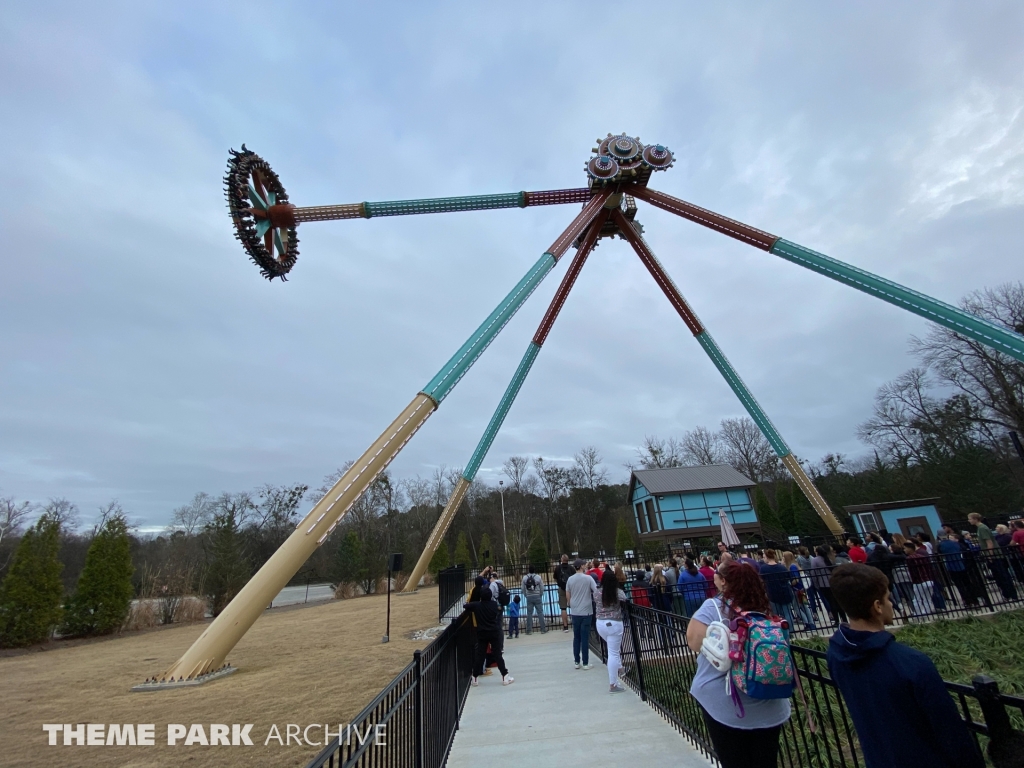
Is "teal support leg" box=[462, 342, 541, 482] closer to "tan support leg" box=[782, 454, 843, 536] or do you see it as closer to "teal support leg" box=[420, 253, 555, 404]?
"teal support leg" box=[420, 253, 555, 404]

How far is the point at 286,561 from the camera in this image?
31.8 feet

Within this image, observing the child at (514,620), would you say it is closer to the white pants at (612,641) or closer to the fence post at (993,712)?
the white pants at (612,641)

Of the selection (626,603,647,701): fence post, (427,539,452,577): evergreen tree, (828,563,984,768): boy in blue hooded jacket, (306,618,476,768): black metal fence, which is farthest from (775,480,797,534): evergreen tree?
(828,563,984,768): boy in blue hooded jacket

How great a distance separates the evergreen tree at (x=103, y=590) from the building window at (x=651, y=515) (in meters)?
30.0

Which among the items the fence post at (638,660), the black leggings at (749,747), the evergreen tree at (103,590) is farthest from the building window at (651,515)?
the black leggings at (749,747)

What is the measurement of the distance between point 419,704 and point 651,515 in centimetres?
3354

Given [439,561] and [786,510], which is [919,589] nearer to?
[439,561]

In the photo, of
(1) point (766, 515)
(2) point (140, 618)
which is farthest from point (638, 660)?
(1) point (766, 515)

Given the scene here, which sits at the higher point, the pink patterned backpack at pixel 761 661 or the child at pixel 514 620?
the pink patterned backpack at pixel 761 661

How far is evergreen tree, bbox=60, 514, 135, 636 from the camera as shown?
1964 cm

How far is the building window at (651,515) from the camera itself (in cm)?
3403

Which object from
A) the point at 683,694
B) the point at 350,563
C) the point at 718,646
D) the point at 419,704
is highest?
the point at 350,563

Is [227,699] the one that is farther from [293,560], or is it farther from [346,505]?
[346,505]

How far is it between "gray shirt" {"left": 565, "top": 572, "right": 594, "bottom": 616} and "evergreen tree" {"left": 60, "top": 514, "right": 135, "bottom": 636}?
22.8 meters
